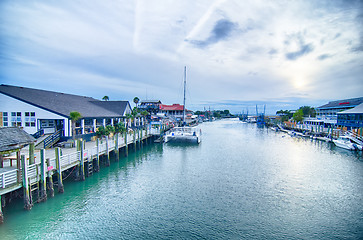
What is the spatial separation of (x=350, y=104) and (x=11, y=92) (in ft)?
285

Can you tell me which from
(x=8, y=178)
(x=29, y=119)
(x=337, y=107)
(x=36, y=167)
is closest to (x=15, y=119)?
(x=29, y=119)

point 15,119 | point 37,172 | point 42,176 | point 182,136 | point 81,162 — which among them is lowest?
point 182,136

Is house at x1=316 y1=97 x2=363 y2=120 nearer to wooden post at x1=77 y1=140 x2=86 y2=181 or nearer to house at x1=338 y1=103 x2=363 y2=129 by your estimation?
house at x1=338 y1=103 x2=363 y2=129

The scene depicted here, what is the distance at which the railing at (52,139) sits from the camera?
23250 mm

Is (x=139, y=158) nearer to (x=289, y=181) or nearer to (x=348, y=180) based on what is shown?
(x=289, y=181)

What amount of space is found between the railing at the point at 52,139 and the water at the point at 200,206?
7533 millimetres

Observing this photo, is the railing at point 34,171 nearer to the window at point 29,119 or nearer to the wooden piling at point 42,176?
the wooden piling at point 42,176

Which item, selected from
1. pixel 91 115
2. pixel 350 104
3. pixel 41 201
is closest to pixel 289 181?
pixel 41 201

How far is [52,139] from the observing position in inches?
961

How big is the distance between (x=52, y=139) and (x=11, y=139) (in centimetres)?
1177

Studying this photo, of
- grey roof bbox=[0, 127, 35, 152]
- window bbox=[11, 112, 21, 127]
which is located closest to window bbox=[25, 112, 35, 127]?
window bbox=[11, 112, 21, 127]

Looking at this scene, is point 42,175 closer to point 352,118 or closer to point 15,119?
point 15,119

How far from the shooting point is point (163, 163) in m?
26.8

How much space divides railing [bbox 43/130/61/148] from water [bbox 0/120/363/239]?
7.53 meters
